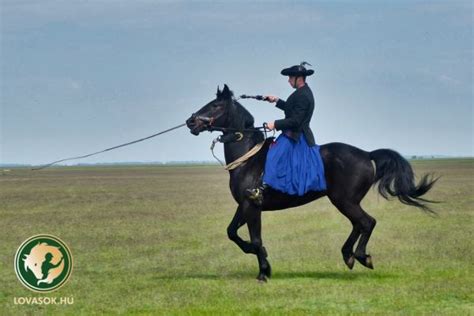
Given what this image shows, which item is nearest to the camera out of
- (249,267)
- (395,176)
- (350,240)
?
(350,240)

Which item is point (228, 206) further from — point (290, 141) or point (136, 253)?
point (290, 141)

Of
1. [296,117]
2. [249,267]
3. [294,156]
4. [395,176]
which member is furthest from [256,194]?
[249,267]

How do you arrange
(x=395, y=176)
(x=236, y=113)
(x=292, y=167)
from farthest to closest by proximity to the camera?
(x=395, y=176) < (x=236, y=113) < (x=292, y=167)

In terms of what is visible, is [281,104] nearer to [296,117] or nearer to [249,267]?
[296,117]

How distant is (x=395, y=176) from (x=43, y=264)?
5345 millimetres

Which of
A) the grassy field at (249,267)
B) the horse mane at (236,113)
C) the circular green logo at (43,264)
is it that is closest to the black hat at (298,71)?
the horse mane at (236,113)

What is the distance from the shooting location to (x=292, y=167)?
12133 millimetres

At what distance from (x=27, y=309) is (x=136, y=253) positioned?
597 centimetres

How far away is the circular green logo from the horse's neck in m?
2.73

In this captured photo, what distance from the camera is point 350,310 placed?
10.7m

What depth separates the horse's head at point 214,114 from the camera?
12352mm

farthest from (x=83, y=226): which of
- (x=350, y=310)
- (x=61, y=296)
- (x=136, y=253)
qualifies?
(x=350, y=310)

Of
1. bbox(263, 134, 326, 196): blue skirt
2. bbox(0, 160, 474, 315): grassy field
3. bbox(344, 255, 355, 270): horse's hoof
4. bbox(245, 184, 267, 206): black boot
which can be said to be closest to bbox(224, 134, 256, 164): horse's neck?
bbox(263, 134, 326, 196): blue skirt

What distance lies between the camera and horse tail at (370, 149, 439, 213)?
1295cm
